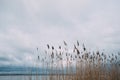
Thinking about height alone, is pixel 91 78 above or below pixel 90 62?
below

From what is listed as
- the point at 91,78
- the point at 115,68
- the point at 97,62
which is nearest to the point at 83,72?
the point at 91,78

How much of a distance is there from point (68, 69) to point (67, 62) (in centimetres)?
31

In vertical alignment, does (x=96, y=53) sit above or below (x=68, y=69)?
above

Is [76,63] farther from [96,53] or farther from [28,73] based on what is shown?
[28,73]

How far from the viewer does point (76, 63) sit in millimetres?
7848

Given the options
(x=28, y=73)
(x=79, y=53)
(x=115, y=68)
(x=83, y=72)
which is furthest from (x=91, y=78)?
(x=28, y=73)

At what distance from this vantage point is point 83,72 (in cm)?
755

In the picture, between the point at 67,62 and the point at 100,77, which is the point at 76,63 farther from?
the point at 100,77

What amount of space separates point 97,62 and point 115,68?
0.91 m

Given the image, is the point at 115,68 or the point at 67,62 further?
the point at 115,68

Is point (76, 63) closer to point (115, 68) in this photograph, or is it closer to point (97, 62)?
point (97, 62)

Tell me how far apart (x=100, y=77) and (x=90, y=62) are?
60 centimetres

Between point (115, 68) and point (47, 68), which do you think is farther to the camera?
point (115, 68)

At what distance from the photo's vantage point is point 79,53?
25.6 ft
